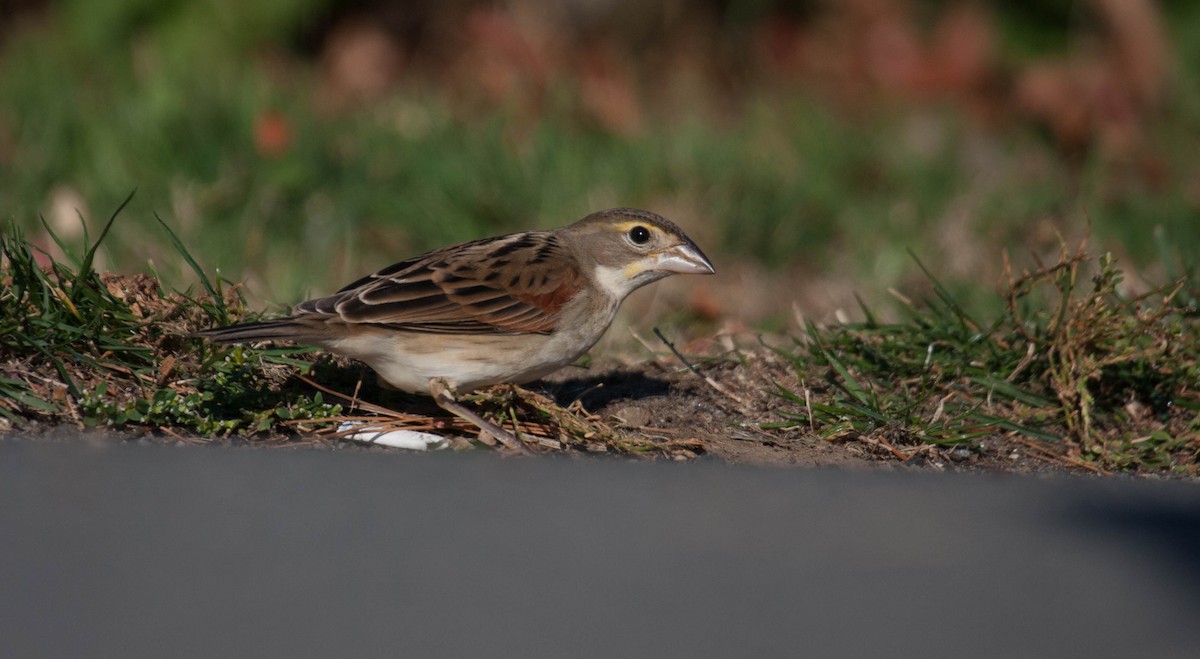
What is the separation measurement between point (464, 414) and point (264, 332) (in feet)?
2.48

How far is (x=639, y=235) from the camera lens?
19.4ft

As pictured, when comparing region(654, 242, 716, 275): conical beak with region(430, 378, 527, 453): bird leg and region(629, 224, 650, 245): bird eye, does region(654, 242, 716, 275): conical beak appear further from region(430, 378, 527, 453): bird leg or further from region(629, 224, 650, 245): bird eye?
region(430, 378, 527, 453): bird leg

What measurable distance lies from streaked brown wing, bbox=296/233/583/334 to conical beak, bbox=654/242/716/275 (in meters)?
0.40

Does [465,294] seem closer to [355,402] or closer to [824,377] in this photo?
[355,402]

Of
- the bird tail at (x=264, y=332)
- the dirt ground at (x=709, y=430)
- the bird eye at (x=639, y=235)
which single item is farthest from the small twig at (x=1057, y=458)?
the bird tail at (x=264, y=332)

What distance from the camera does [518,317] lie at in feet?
17.5

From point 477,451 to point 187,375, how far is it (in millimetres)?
1079

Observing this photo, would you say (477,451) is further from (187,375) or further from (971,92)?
(971,92)

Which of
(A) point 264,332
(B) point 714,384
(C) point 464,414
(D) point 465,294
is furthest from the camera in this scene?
(B) point 714,384

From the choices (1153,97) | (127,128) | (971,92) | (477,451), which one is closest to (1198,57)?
(1153,97)

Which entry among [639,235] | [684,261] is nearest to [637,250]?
[639,235]

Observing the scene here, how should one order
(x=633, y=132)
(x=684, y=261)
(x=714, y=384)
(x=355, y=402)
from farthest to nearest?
(x=633, y=132) < (x=684, y=261) < (x=714, y=384) < (x=355, y=402)

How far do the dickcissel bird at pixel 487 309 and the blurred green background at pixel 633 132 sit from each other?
5.08 feet

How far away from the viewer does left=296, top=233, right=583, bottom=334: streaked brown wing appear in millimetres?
5180
